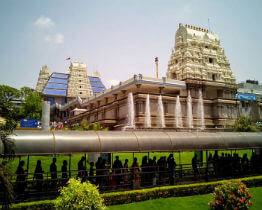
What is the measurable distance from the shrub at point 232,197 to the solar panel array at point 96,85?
87419 millimetres

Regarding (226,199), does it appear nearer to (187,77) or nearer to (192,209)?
(192,209)

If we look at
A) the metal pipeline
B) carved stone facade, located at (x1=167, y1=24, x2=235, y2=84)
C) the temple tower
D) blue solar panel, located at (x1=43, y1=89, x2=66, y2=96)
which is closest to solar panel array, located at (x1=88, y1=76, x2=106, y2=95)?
blue solar panel, located at (x1=43, y1=89, x2=66, y2=96)

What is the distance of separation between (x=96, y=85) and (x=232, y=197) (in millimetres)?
91083

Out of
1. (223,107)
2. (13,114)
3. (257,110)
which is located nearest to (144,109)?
(223,107)

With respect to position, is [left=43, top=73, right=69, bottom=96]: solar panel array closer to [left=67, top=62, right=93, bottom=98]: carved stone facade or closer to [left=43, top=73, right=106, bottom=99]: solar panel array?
[left=43, top=73, right=106, bottom=99]: solar panel array

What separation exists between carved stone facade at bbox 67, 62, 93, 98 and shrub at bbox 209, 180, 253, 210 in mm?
78619

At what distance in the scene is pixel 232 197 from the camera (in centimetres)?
906

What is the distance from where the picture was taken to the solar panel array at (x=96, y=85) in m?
95.9

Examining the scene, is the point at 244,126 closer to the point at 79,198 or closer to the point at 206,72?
the point at 206,72

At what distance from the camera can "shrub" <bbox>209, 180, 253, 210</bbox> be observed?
9.04 meters

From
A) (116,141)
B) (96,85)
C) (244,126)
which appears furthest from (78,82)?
(116,141)

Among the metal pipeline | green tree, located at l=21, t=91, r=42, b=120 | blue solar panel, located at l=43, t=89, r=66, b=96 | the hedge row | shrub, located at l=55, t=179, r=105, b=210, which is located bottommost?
the hedge row

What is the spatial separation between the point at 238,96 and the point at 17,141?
5436 cm

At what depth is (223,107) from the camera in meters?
46.7
